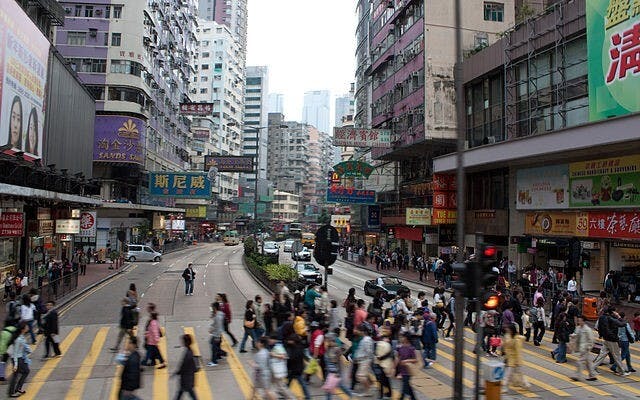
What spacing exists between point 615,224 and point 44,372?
80.6 ft

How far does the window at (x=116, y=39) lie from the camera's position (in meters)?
58.0

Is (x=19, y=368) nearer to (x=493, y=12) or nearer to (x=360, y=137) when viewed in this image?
(x=360, y=137)

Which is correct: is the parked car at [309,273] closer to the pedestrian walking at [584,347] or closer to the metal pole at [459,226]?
the pedestrian walking at [584,347]

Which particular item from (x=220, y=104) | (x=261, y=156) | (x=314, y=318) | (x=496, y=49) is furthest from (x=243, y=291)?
(x=261, y=156)

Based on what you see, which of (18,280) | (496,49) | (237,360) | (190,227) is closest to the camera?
(237,360)

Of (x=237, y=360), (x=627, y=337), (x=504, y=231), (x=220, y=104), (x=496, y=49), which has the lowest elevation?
(x=237, y=360)

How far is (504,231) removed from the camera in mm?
35344

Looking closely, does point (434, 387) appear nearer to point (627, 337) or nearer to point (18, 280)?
point (627, 337)

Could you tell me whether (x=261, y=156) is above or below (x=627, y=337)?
above

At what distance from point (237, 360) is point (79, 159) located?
100 ft

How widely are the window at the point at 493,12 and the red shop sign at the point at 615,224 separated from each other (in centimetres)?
2221

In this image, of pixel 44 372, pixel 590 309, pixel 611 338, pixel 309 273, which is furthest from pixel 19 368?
pixel 309 273

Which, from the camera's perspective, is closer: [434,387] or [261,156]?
[434,387]

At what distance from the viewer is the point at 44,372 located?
44.5 feet
